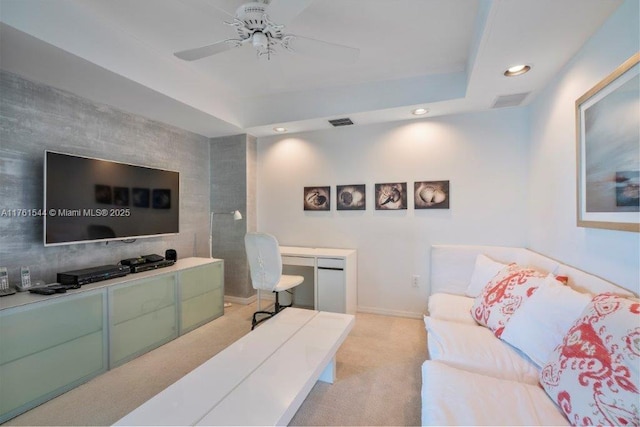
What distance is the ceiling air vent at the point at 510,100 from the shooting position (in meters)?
2.52

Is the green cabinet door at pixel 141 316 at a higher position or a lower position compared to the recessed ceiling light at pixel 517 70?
lower

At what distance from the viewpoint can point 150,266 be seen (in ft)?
8.82

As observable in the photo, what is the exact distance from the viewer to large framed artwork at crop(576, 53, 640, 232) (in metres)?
1.29

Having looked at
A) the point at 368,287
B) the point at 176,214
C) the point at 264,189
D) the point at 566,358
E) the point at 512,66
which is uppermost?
the point at 512,66

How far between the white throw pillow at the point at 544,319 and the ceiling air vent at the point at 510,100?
175cm

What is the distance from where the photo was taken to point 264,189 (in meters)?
3.94

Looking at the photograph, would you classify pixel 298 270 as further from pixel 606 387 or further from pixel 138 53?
pixel 606 387

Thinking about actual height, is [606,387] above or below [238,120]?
below

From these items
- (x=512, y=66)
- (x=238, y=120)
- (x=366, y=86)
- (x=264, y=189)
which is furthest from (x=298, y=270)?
(x=512, y=66)

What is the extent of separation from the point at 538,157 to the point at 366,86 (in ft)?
5.89

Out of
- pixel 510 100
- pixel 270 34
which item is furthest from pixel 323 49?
pixel 510 100

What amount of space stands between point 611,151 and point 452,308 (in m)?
1.47

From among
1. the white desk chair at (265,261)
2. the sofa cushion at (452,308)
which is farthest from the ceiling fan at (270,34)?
the sofa cushion at (452,308)

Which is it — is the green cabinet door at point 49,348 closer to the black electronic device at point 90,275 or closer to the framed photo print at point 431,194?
the black electronic device at point 90,275
